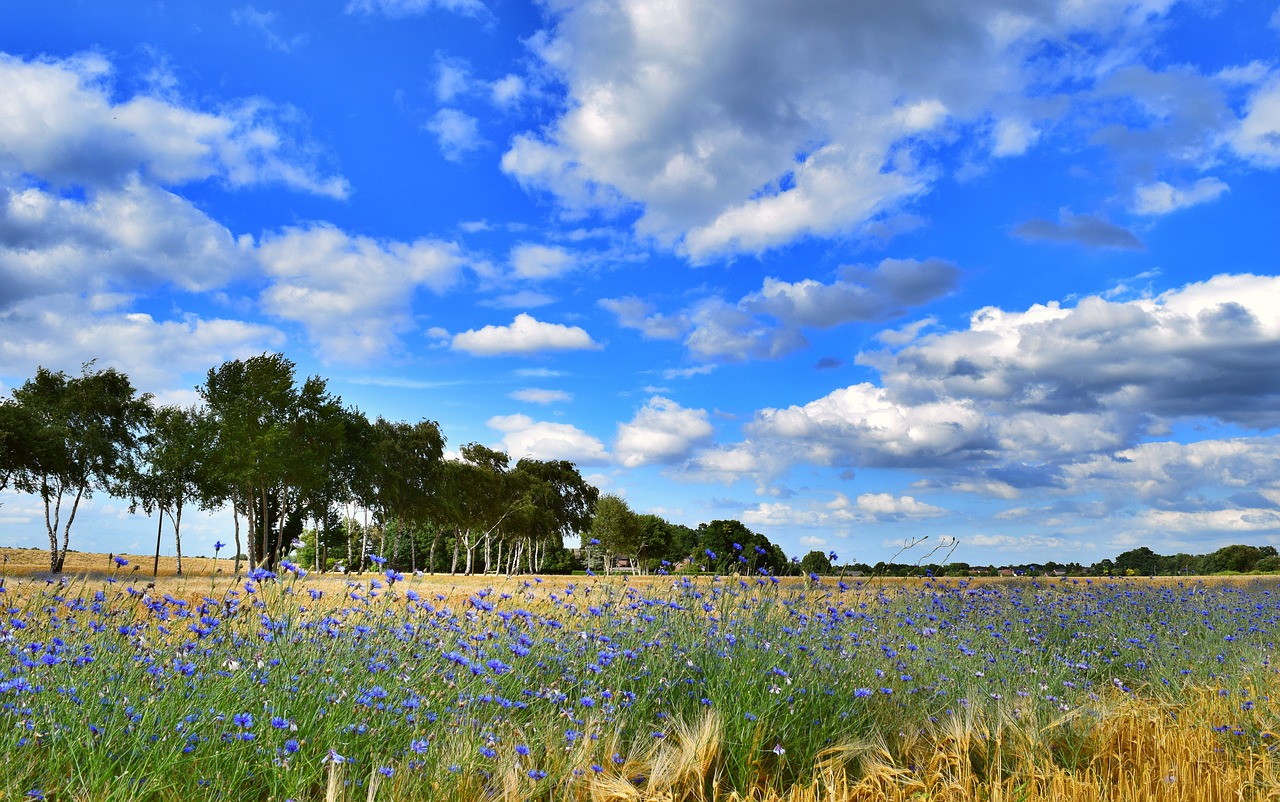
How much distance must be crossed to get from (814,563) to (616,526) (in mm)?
47832

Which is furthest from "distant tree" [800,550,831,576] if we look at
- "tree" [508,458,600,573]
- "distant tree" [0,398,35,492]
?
"tree" [508,458,600,573]

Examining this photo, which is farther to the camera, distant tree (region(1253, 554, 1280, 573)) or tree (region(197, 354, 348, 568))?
distant tree (region(1253, 554, 1280, 573))

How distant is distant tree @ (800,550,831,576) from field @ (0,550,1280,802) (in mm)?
376

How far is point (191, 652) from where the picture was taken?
5.09m

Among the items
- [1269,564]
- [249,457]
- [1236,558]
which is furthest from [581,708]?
[1236,558]

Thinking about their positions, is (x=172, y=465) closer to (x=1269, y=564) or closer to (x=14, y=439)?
(x=14, y=439)

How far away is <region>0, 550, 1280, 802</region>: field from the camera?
3943 millimetres

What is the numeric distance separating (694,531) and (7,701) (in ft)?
248

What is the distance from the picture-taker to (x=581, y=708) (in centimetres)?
534

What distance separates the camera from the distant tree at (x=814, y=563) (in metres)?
7.41

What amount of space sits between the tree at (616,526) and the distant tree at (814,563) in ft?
148

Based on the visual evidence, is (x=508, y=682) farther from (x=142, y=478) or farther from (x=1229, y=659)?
(x=142, y=478)

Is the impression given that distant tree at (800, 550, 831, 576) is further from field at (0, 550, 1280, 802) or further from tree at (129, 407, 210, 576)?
tree at (129, 407, 210, 576)

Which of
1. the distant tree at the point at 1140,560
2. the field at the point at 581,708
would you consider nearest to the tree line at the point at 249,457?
the distant tree at the point at 1140,560
